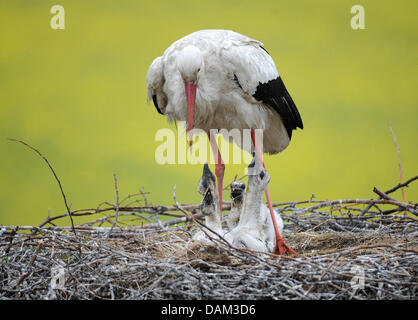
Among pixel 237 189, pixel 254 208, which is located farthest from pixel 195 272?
pixel 237 189

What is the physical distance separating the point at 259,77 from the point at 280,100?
256mm

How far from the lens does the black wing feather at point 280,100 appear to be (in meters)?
2.98

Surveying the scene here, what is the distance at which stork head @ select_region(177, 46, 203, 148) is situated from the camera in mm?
2676

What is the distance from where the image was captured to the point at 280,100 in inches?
Answer: 122

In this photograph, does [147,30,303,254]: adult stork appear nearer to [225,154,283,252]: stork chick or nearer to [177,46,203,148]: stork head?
[177,46,203,148]: stork head

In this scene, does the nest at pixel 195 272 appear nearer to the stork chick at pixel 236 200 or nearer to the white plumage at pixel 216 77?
the stork chick at pixel 236 200

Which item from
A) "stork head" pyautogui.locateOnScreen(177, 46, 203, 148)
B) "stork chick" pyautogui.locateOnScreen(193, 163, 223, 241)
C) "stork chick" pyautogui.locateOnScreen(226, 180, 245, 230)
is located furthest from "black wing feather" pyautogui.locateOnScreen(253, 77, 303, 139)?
"stork chick" pyautogui.locateOnScreen(193, 163, 223, 241)

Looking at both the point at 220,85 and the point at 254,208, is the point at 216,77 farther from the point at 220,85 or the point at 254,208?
the point at 254,208

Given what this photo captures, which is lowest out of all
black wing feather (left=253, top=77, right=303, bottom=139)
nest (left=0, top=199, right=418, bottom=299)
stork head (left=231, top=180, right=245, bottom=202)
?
nest (left=0, top=199, right=418, bottom=299)

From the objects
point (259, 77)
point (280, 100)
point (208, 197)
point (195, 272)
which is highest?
point (259, 77)

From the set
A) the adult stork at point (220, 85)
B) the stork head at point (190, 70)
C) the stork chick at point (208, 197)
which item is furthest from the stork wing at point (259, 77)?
the stork chick at point (208, 197)
